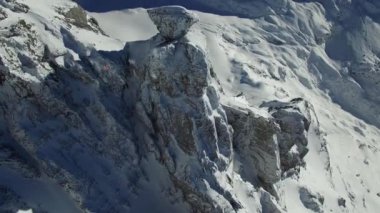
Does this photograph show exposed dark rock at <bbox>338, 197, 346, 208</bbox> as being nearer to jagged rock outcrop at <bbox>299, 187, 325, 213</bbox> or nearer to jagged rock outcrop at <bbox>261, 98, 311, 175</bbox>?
jagged rock outcrop at <bbox>299, 187, 325, 213</bbox>

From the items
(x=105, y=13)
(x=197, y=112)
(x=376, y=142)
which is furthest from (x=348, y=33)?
(x=197, y=112)

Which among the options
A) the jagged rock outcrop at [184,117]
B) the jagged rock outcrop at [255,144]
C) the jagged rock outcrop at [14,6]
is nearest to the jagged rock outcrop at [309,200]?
the jagged rock outcrop at [255,144]

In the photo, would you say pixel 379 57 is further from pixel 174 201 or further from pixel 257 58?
pixel 174 201

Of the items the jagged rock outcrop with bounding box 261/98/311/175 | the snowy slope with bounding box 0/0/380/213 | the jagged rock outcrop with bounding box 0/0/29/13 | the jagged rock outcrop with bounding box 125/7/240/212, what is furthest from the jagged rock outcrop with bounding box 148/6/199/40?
the jagged rock outcrop with bounding box 261/98/311/175

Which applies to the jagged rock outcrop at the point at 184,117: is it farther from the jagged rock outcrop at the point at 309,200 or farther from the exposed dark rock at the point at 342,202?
the exposed dark rock at the point at 342,202

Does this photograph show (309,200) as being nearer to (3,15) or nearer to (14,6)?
(14,6)

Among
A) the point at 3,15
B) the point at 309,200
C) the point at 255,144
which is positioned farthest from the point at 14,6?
the point at 309,200
